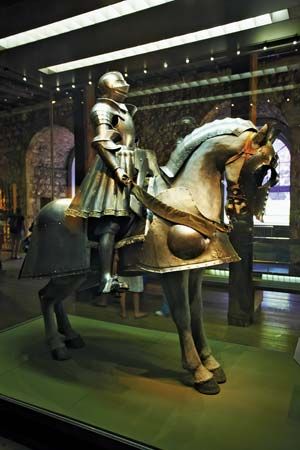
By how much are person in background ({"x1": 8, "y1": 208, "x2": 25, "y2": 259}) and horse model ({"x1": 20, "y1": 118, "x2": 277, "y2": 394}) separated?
1.60 metres

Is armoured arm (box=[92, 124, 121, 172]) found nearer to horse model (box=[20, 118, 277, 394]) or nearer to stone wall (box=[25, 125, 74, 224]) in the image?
horse model (box=[20, 118, 277, 394])

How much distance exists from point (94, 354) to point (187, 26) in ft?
8.11

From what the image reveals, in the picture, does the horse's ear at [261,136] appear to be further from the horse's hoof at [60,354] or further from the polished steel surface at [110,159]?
the horse's hoof at [60,354]

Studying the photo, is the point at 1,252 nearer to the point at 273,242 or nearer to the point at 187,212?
the point at 187,212

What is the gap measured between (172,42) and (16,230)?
219 cm

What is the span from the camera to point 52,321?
2.72 m

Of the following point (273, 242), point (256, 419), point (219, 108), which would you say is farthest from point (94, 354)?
point (219, 108)

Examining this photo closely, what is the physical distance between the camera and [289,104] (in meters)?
3.06

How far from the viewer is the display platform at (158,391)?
1718 mm

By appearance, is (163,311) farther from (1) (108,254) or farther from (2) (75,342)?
(1) (108,254)

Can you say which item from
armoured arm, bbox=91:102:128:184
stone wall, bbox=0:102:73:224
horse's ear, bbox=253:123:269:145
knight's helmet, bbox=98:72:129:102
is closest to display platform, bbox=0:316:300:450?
armoured arm, bbox=91:102:128:184

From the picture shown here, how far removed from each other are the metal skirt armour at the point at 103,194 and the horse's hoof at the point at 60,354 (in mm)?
1050

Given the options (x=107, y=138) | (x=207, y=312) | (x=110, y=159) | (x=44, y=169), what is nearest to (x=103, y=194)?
(x=110, y=159)

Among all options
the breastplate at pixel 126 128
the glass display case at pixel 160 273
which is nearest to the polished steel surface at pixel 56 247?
the glass display case at pixel 160 273
